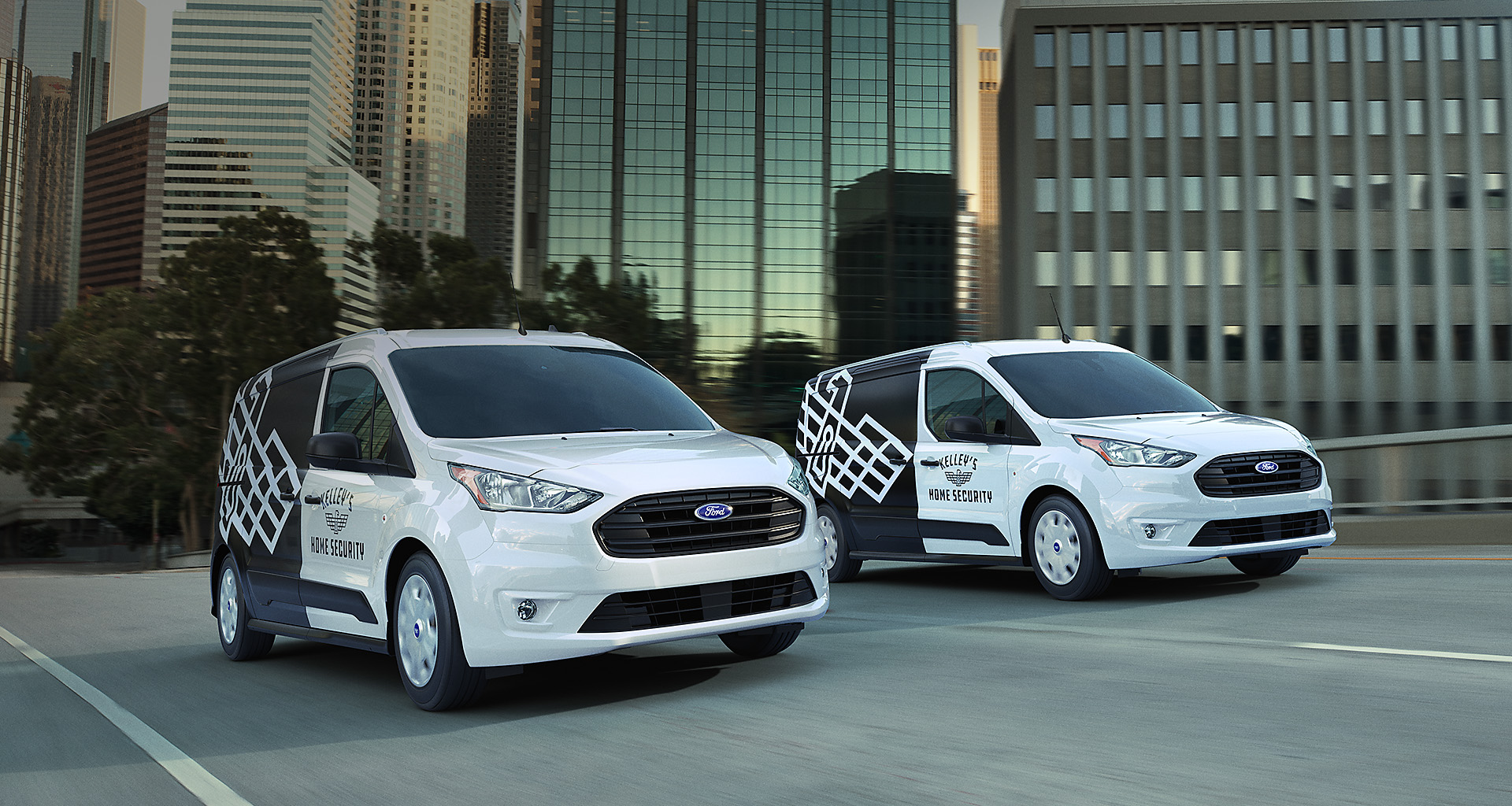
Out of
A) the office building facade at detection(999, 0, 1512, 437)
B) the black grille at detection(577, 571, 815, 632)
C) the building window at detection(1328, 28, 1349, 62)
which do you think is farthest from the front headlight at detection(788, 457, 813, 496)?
the building window at detection(1328, 28, 1349, 62)

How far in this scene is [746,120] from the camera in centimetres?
8375

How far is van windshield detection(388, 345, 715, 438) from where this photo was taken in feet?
19.9

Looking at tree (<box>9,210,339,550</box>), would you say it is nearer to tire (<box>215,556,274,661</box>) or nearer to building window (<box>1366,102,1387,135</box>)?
tire (<box>215,556,274,661</box>)

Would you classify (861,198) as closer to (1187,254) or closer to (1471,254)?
(1187,254)

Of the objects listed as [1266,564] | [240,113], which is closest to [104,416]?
[1266,564]

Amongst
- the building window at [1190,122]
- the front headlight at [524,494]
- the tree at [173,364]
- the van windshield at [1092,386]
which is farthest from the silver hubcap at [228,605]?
the building window at [1190,122]

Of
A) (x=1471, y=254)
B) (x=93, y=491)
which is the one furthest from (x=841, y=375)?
(x=1471, y=254)

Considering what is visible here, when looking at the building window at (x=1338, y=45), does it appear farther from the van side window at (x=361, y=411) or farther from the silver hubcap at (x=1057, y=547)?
the van side window at (x=361, y=411)

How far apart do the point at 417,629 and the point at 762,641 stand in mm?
1775

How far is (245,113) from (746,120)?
123 meters

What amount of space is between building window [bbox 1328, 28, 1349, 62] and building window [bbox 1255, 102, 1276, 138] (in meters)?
3.74

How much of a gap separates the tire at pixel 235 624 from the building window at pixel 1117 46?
60939mm

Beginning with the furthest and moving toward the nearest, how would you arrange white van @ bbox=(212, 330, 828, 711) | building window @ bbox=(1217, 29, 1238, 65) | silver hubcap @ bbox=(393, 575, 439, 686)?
1. building window @ bbox=(1217, 29, 1238, 65)
2. silver hubcap @ bbox=(393, 575, 439, 686)
3. white van @ bbox=(212, 330, 828, 711)

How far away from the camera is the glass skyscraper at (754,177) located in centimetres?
8144
